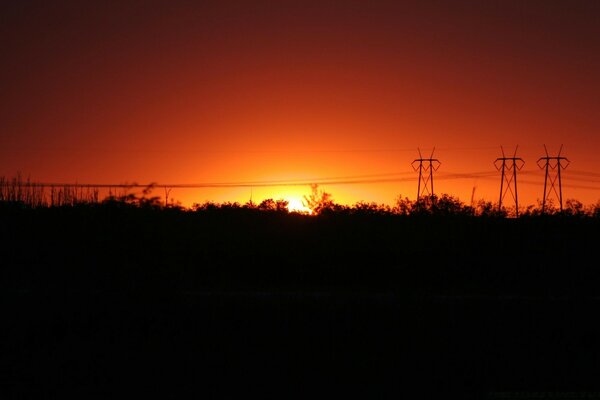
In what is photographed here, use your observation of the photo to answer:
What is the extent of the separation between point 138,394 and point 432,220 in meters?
27.5

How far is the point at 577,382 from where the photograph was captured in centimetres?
1875

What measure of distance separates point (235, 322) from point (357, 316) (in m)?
3.22

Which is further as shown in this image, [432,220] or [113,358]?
[432,220]

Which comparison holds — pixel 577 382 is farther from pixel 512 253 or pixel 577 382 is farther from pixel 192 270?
pixel 512 253

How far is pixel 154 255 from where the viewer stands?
62.8 feet

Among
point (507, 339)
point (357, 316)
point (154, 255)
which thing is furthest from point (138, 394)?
point (507, 339)

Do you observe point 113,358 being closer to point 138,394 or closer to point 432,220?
point 138,394

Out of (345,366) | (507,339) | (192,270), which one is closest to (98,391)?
(345,366)

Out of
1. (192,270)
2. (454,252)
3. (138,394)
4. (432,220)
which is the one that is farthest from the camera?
(432,220)

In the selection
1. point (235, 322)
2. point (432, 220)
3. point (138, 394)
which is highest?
point (432, 220)

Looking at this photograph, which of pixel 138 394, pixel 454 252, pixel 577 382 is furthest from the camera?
pixel 454 252

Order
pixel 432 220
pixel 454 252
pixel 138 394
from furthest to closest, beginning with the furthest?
pixel 432 220
pixel 454 252
pixel 138 394

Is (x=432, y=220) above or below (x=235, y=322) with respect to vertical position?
above

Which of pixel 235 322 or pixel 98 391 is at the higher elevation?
pixel 235 322
